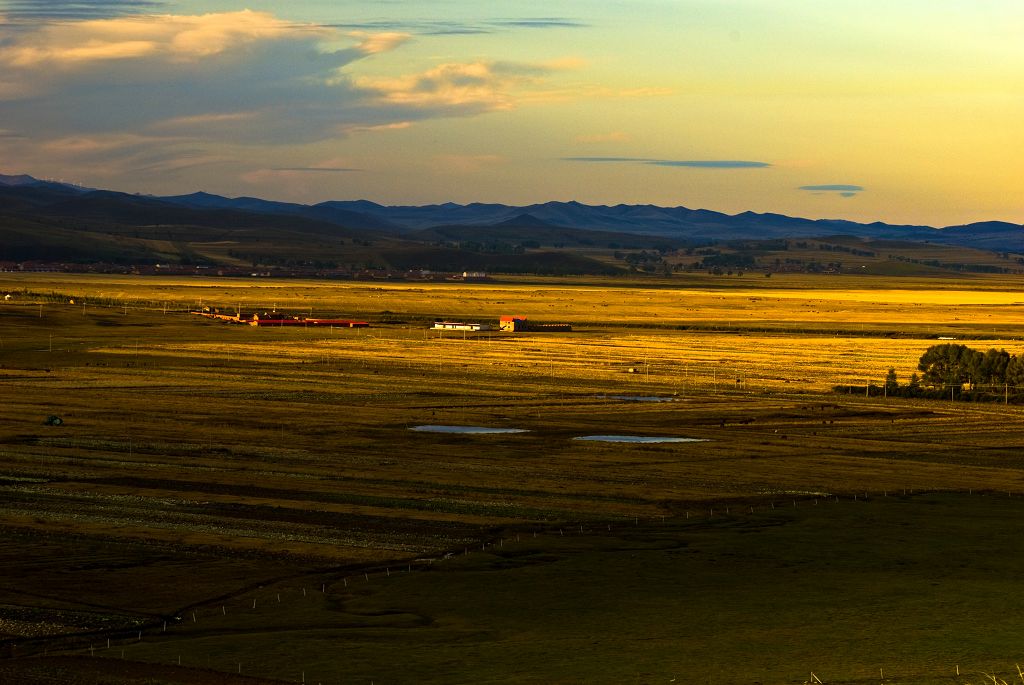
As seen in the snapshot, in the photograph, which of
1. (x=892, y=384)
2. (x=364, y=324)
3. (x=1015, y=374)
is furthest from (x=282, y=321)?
(x=1015, y=374)

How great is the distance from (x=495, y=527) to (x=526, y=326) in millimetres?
108668

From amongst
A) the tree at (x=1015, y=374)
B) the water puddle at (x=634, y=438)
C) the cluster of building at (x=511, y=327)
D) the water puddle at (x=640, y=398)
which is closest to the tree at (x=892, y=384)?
the tree at (x=1015, y=374)

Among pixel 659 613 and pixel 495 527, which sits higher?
pixel 495 527

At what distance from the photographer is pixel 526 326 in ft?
530

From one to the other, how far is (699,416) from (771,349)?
51.6 meters

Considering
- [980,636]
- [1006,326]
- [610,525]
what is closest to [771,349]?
[1006,326]

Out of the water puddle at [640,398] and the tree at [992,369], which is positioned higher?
the tree at [992,369]

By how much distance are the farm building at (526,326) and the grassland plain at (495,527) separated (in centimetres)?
5078

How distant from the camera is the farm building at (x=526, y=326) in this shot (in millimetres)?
160125

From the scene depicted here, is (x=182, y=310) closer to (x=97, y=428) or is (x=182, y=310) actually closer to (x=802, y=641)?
(x=97, y=428)

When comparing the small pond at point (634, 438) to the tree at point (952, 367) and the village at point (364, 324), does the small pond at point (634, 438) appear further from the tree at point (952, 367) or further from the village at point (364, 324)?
the village at point (364, 324)

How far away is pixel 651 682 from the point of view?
34688 mm

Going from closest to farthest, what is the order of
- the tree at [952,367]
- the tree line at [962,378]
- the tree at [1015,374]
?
the tree line at [962,378] < the tree at [1015,374] < the tree at [952,367]

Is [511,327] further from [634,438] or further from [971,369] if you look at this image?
[634,438]
